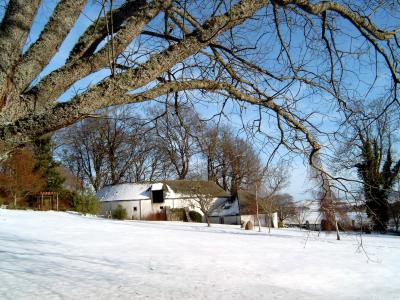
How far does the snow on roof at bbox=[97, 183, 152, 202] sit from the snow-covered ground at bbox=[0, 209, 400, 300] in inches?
734

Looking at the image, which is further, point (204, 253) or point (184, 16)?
point (204, 253)

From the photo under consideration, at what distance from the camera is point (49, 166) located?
38.0 metres

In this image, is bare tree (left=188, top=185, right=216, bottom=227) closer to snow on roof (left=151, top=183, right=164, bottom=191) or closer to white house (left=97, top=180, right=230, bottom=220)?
white house (left=97, top=180, right=230, bottom=220)

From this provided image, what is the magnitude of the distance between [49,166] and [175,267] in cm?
2824

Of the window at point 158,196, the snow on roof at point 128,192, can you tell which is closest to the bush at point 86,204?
the snow on roof at point 128,192

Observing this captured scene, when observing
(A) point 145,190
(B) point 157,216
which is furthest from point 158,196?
(B) point 157,216

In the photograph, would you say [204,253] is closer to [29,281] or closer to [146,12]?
[29,281]

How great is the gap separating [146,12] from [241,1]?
2.51 ft

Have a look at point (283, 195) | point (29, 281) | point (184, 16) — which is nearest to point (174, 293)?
point (29, 281)

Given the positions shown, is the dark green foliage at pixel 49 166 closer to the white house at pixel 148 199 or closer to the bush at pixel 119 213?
the white house at pixel 148 199

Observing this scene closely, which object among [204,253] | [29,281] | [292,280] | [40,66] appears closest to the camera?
[40,66]

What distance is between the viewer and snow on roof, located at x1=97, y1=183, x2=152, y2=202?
40.3 meters

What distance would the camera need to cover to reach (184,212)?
1558 inches

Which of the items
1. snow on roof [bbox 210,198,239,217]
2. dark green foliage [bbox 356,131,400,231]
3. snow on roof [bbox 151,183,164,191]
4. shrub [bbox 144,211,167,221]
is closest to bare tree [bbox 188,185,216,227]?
shrub [bbox 144,211,167,221]
